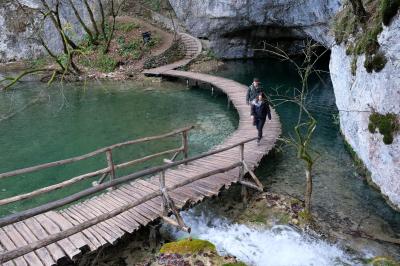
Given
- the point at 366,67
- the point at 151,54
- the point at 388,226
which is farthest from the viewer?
the point at 151,54

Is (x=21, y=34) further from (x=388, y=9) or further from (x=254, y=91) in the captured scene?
(x=388, y=9)

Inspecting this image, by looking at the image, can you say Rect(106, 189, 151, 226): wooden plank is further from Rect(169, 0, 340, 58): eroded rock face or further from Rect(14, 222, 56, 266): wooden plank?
Rect(169, 0, 340, 58): eroded rock face

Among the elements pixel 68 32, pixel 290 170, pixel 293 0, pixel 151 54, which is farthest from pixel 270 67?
Answer: pixel 290 170

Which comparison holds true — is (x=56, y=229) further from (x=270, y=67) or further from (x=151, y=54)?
(x=270, y=67)

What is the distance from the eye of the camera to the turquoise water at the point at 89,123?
15.3m

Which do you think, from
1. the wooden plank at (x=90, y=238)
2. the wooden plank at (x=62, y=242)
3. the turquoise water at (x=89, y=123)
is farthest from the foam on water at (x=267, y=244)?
the turquoise water at (x=89, y=123)

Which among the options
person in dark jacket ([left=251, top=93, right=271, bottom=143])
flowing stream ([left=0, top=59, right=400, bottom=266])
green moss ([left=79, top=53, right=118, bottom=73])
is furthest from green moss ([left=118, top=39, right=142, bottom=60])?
person in dark jacket ([left=251, top=93, right=271, bottom=143])

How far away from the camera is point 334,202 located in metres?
12.4

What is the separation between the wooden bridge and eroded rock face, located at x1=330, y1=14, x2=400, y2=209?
3.59 m

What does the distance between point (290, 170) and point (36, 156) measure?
37.3 feet

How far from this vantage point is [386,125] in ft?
38.2

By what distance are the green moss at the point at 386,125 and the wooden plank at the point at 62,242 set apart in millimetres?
9631

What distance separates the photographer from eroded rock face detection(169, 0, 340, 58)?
95.3 feet

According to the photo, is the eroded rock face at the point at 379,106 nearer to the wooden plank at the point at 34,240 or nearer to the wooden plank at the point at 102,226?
the wooden plank at the point at 102,226
